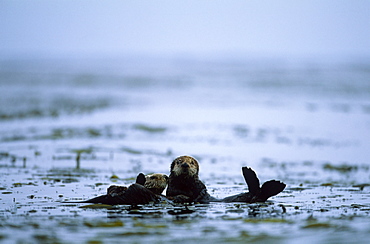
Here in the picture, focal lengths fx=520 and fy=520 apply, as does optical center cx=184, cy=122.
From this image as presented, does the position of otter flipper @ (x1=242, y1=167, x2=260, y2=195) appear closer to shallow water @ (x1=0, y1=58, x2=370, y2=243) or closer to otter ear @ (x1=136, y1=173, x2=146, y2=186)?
shallow water @ (x1=0, y1=58, x2=370, y2=243)

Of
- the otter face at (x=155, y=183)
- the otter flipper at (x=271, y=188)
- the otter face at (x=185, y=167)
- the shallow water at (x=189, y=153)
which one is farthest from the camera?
the otter face at (x=155, y=183)

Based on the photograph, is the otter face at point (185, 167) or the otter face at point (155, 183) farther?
the otter face at point (155, 183)

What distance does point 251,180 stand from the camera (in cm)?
612

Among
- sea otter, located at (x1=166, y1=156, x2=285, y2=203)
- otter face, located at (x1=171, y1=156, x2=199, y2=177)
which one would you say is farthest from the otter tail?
otter face, located at (x1=171, y1=156, x2=199, y2=177)

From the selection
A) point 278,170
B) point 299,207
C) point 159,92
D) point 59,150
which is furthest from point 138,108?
point 299,207

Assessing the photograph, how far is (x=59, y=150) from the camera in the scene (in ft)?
36.4

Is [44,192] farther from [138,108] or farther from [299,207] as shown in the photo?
[138,108]

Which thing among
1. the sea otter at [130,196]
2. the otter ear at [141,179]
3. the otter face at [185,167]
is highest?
the otter face at [185,167]

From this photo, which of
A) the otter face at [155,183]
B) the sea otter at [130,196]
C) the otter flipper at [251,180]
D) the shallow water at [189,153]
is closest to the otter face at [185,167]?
the otter face at [155,183]

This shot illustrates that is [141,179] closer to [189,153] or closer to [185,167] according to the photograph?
[185,167]

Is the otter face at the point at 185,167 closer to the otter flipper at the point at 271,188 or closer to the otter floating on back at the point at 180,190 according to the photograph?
the otter floating on back at the point at 180,190

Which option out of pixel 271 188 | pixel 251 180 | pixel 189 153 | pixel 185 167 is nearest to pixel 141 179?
pixel 185 167

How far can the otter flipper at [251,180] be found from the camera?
6.05 m

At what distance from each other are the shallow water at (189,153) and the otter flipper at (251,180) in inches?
8.9
